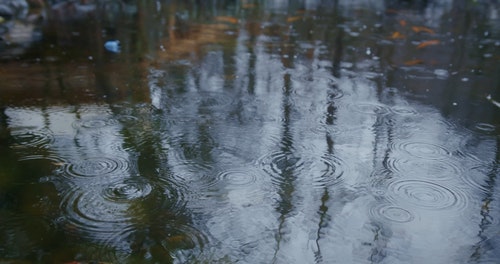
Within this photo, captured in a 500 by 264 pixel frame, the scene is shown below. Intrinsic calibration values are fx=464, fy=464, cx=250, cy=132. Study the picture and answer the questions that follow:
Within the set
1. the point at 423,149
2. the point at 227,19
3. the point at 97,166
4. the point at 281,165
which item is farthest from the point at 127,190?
the point at 227,19

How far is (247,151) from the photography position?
11.4 feet

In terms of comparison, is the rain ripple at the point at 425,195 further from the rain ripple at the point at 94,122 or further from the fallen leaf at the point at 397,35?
the fallen leaf at the point at 397,35

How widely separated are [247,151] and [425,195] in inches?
50.3

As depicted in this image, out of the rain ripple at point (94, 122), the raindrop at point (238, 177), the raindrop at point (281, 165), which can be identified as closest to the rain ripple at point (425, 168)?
the raindrop at point (281, 165)

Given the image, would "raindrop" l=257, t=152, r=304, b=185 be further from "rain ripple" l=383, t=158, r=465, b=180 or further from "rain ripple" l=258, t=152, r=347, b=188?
"rain ripple" l=383, t=158, r=465, b=180

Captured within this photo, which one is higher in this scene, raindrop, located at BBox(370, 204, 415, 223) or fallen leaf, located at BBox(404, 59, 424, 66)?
fallen leaf, located at BBox(404, 59, 424, 66)

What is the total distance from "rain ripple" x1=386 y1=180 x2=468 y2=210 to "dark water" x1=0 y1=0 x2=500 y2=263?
11 millimetres

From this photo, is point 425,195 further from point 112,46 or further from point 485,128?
point 112,46

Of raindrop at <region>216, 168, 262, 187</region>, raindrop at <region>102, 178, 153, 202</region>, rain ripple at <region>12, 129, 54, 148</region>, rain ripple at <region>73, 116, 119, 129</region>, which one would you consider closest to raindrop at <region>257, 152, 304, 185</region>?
raindrop at <region>216, 168, 262, 187</region>

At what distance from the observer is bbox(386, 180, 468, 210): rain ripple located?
287cm

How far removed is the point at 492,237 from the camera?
2.58 metres

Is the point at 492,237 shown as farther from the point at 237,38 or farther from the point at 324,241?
the point at 237,38

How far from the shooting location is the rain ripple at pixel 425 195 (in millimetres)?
2867

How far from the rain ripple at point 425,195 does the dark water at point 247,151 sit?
0.5 inches
